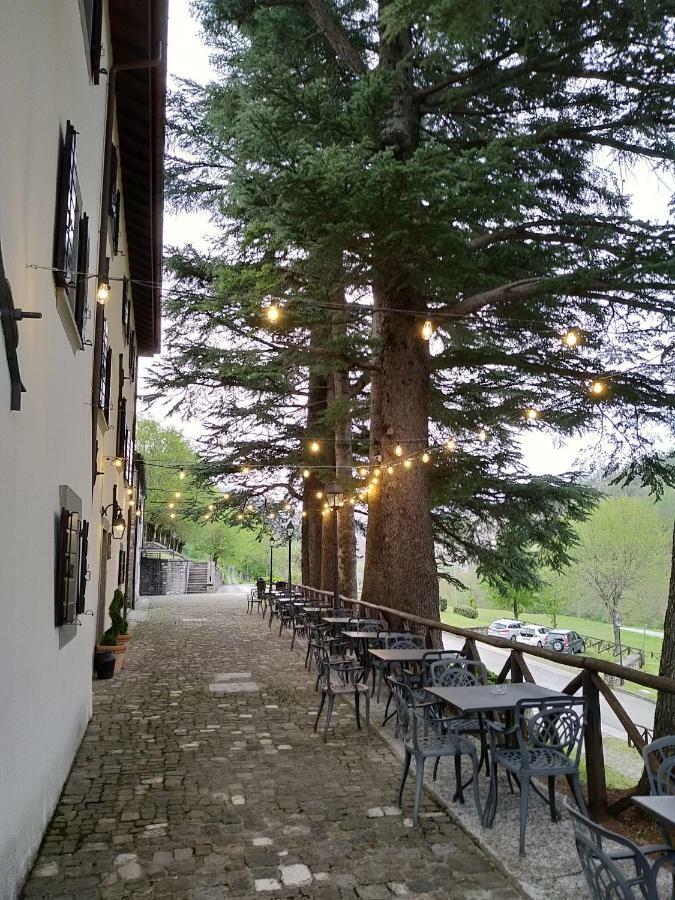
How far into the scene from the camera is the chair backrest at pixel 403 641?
380 inches

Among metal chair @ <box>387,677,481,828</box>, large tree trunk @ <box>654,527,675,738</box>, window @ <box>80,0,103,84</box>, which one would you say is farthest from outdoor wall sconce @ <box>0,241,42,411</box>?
large tree trunk @ <box>654,527,675,738</box>

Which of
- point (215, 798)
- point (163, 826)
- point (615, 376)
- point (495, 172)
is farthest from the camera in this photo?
point (615, 376)

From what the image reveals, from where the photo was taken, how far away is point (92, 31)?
6496 mm

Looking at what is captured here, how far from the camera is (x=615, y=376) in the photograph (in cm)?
1019

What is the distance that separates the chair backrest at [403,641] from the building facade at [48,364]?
13.5 feet

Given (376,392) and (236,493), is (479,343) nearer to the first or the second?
(376,392)

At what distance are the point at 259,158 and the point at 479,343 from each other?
6360 mm

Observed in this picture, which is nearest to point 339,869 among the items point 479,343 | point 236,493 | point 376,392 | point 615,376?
point 615,376

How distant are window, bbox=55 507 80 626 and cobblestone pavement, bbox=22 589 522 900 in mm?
1451

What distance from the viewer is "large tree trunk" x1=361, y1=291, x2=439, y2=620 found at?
1123 centimetres

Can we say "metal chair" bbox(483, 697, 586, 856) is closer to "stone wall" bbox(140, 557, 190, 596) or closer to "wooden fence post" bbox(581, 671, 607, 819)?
"wooden fence post" bbox(581, 671, 607, 819)

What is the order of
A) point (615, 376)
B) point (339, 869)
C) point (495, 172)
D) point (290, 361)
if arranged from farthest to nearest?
point (290, 361), point (615, 376), point (495, 172), point (339, 869)

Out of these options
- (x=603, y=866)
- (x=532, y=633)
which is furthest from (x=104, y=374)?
(x=532, y=633)

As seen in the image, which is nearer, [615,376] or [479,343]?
[615,376]
